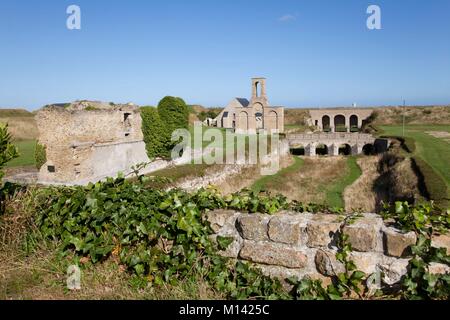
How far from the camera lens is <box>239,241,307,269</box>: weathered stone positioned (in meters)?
3.19

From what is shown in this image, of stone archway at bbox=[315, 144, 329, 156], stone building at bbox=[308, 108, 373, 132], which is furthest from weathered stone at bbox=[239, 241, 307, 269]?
stone building at bbox=[308, 108, 373, 132]

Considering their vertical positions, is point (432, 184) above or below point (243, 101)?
below

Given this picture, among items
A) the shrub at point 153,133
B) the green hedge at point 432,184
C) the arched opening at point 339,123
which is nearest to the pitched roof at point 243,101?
the arched opening at point 339,123

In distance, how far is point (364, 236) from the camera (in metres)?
2.93

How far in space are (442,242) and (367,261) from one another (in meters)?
0.59

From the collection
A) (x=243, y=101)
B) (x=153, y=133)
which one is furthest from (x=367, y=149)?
(x=153, y=133)

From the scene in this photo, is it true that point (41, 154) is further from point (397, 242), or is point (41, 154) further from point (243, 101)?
point (243, 101)

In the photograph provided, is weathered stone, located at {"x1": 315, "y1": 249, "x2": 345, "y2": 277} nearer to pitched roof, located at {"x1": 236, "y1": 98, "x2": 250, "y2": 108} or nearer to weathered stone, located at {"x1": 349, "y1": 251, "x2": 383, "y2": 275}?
weathered stone, located at {"x1": 349, "y1": 251, "x2": 383, "y2": 275}

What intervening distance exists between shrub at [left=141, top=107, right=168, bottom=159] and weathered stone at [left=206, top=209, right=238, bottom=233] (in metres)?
22.2

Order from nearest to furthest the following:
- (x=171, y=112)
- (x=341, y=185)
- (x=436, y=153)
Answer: (x=436, y=153) < (x=341, y=185) < (x=171, y=112)

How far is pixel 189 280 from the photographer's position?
3348 millimetres

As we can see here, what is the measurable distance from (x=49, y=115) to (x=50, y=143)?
1.47 metres

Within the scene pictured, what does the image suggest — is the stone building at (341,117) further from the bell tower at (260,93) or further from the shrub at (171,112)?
the shrub at (171,112)
